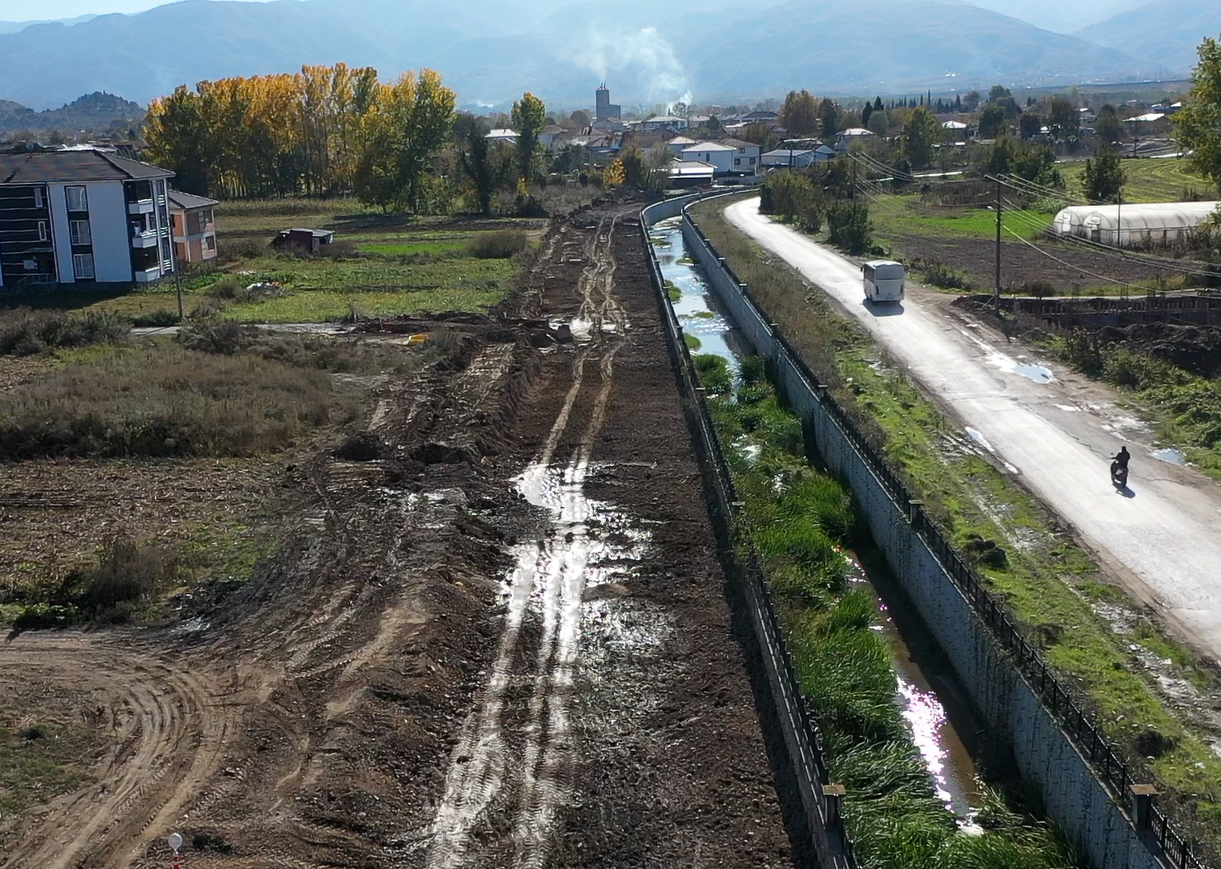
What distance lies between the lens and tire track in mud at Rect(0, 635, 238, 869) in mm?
10766

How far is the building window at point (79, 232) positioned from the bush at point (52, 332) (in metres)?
10.8

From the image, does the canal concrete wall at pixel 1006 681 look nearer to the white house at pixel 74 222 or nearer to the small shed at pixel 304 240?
the white house at pixel 74 222

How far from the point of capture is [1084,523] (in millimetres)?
19172

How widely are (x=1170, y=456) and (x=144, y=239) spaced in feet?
121

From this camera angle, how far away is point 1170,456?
2277 centimetres

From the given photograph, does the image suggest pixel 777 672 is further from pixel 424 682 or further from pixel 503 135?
pixel 503 135

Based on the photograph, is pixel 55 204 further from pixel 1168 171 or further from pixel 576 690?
pixel 1168 171

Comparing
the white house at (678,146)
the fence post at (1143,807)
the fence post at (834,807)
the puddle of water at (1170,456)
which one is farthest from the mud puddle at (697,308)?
the white house at (678,146)

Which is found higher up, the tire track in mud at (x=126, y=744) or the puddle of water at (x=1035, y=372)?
the puddle of water at (x=1035, y=372)

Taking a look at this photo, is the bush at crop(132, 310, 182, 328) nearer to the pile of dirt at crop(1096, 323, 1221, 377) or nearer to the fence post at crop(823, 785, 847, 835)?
the pile of dirt at crop(1096, 323, 1221, 377)

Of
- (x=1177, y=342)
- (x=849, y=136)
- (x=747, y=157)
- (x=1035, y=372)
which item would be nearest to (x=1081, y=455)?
(x=1035, y=372)

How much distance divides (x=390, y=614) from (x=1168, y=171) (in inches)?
3120

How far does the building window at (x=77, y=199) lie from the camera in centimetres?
4584

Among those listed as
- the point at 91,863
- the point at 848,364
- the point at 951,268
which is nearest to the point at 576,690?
the point at 91,863
